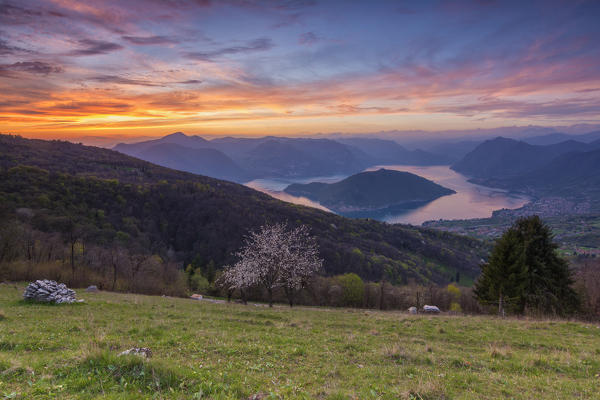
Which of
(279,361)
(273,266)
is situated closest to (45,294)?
(279,361)

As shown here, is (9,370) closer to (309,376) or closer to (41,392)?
(41,392)

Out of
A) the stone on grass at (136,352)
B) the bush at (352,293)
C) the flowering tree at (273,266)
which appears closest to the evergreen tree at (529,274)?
the flowering tree at (273,266)

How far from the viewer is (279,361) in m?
9.05

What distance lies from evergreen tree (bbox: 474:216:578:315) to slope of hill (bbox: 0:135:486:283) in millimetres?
54862

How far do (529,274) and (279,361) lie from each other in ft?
96.7

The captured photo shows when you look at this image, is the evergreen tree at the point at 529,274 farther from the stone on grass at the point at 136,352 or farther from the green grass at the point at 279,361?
the stone on grass at the point at 136,352

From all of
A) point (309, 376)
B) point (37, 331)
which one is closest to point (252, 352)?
point (309, 376)

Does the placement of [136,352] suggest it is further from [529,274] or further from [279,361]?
[529,274]

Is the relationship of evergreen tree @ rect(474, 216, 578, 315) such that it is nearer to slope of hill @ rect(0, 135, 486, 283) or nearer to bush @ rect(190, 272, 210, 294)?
bush @ rect(190, 272, 210, 294)

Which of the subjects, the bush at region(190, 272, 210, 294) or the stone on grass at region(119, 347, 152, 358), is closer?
the stone on grass at region(119, 347, 152, 358)

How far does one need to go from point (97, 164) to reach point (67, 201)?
305ft

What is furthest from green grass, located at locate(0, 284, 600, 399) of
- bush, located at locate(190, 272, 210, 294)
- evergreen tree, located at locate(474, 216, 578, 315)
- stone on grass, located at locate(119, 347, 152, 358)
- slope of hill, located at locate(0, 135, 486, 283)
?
slope of hill, located at locate(0, 135, 486, 283)

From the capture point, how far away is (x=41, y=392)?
553cm

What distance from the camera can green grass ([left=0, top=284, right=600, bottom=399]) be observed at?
621cm
